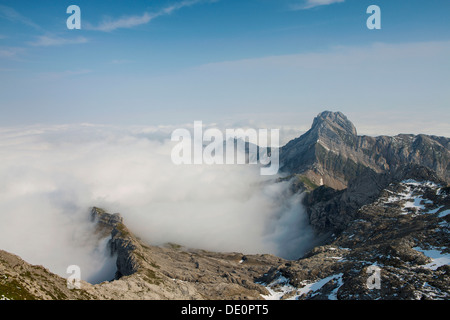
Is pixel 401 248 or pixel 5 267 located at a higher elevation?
pixel 5 267

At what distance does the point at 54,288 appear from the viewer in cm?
12850

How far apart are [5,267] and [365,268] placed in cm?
17146
